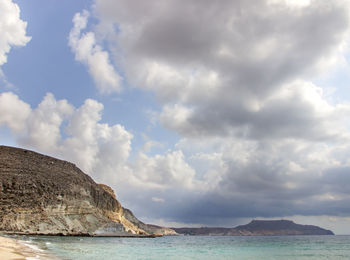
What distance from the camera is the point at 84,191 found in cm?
11331

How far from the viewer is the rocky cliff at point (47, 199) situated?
9144 centimetres

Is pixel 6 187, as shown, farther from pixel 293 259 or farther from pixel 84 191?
pixel 293 259

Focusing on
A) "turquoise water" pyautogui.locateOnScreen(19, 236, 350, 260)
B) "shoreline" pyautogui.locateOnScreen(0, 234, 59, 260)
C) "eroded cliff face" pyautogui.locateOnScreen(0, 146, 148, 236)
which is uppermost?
"eroded cliff face" pyautogui.locateOnScreen(0, 146, 148, 236)

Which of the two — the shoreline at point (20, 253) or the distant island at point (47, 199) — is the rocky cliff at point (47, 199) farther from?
the shoreline at point (20, 253)

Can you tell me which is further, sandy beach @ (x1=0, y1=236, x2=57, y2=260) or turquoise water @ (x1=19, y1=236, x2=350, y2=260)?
turquoise water @ (x1=19, y1=236, x2=350, y2=260)

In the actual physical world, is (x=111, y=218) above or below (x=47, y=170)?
below

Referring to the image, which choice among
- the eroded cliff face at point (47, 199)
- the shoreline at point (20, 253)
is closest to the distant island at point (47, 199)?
the eroded cliff face at point (47, 199)

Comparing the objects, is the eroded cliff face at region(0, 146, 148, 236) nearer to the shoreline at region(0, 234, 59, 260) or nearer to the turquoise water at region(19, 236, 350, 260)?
the turquoise water at region(19, 236, 350, 260)

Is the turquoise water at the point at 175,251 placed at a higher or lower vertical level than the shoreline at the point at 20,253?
lower

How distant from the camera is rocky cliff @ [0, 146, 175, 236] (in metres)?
91.4

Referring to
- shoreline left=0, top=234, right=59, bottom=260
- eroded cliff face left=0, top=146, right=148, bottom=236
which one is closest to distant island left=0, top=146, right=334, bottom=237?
eroded cliff face left=0, top=146, right=148, bottom=236

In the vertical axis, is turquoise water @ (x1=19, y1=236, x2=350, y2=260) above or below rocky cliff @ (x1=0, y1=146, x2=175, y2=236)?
below

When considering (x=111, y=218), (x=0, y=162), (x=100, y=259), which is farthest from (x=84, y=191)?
(x=100, y=259)

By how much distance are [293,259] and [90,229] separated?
88.3 metres
